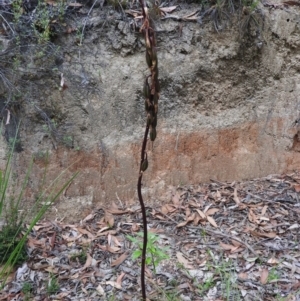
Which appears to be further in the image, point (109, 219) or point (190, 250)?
point (109, 219)

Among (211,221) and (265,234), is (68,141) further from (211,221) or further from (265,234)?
(265,234)

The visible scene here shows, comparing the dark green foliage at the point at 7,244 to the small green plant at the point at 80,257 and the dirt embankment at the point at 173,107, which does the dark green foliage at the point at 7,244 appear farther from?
the dirt embankment at the point at 173,107

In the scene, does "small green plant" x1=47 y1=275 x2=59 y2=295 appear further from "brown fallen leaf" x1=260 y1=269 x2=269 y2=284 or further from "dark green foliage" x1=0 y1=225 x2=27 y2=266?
"brown fallen leaf" x1=260 y1=269 x2=269 y2=284

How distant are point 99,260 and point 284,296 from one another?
3.80ft

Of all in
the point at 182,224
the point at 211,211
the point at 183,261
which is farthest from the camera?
the point at 211,211

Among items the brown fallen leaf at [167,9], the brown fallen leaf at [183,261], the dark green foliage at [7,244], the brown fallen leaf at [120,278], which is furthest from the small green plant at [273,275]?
the brown fallen leaf at [167,9]

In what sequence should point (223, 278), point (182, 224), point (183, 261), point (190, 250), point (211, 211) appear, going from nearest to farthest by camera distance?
1. point (223, 278)
2. point (183, 261)
3. point (190, 250)
4. point (182, 224)
5. point (211, 211)

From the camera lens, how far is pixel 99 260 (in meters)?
3.05

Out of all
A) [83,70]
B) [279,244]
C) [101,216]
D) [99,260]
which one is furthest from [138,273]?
[83,70]

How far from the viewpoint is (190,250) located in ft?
10.1

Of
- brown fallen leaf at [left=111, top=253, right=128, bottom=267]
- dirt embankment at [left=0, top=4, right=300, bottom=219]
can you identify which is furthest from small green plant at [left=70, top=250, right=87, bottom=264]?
dirt embankment at [left=0, top=4, right=300, bottom=219]

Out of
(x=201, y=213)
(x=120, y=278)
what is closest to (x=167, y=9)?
(x=201, y=213)

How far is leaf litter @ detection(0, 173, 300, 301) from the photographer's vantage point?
279 centimetres

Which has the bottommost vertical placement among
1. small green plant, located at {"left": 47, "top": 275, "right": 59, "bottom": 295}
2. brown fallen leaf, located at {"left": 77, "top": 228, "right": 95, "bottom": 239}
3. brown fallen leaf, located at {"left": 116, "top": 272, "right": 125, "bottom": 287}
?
small green plant, located at {"left": 47, "top": 275, "right": 59, "bottom": 295}
